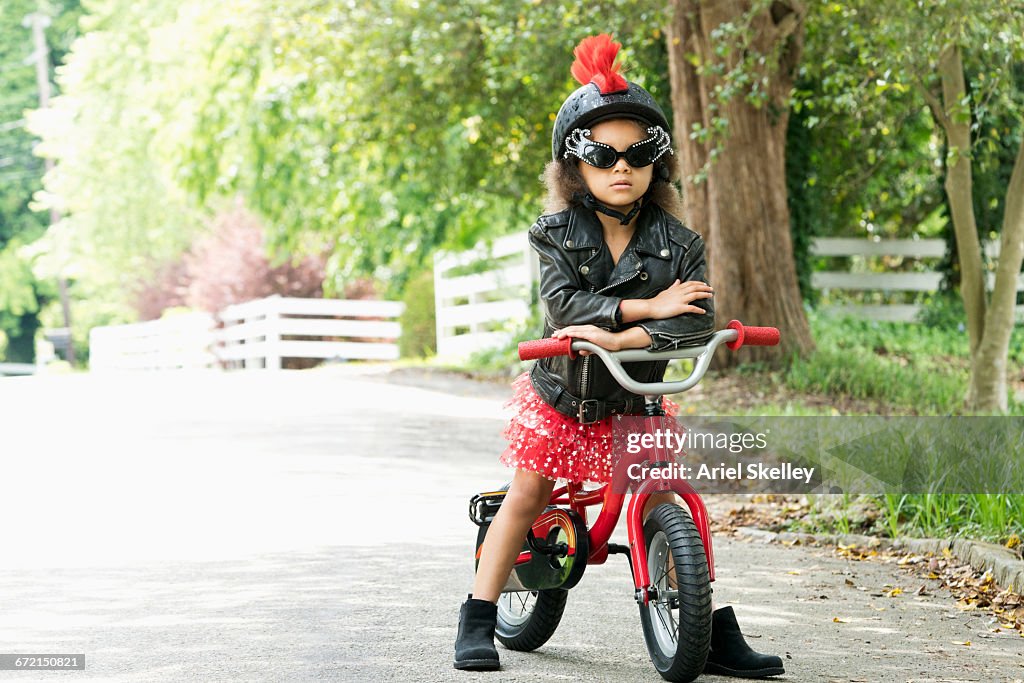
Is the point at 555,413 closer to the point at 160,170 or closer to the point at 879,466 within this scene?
the point at 879,466

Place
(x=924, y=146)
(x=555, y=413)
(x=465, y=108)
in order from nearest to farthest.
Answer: (x=555, y=413) → (x=465, y=108) → (x=924, y=146)

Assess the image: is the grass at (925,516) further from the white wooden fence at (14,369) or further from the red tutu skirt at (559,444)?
the white wooden fence at (14,369)

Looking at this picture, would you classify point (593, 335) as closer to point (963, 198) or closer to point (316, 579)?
point (316, 579)

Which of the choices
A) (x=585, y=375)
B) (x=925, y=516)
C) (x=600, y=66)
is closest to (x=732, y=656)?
(x=585, y=375)

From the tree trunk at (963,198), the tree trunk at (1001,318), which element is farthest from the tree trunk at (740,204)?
the tree trunk at (1001,318)

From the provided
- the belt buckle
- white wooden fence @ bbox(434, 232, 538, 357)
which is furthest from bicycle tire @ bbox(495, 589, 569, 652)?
white wooden fence @ bbox(434, 232, 538, 357)

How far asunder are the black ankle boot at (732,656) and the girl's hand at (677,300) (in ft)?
3.26

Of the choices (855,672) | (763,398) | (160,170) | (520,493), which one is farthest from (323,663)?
(160,170)

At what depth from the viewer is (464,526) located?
24.8ft

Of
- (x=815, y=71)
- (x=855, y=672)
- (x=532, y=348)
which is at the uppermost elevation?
(x=815, y=71)

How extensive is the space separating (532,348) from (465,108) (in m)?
13.4

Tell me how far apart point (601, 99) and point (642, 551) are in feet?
4.53

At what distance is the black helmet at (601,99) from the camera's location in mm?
4133

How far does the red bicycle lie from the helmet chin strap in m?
0.48
